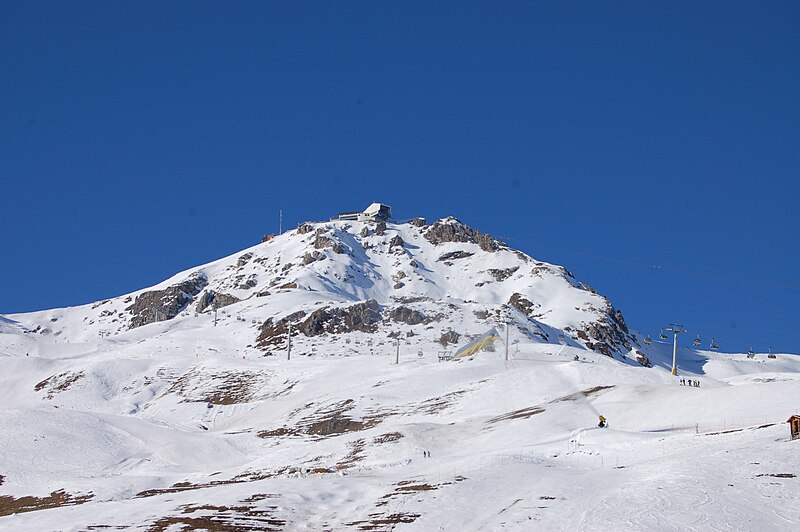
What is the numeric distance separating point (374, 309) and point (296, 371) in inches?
2407

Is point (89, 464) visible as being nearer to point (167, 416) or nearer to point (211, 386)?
point (167, 416)

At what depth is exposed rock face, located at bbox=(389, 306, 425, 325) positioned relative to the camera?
175875 millimetres

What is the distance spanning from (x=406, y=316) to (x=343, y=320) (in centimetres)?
1292

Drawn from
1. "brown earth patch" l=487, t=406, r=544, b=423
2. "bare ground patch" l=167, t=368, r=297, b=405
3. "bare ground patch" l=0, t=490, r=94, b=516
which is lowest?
"bare ground patch" l=0, t=490, r=94, b=516

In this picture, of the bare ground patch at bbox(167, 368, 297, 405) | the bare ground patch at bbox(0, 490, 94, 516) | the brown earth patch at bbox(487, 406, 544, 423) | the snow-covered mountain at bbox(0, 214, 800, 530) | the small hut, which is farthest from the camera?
the bare ground patch at bbox(167, 368, 297, 405)

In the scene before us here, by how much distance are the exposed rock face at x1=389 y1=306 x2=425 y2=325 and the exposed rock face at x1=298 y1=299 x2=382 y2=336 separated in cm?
305

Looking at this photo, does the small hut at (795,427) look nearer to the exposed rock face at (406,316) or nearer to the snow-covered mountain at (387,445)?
the snow-covered mountain at (387,445)

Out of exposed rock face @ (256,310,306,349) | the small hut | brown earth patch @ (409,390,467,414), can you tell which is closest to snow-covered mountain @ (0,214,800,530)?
brown earth patch @ (409,390,467,414)

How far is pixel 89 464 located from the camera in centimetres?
6506

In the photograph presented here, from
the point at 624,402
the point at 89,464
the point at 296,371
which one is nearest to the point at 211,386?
the point at 296,371

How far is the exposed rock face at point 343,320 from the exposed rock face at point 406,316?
3047 millimetres

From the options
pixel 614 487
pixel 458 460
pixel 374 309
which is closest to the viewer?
pixel 614 487

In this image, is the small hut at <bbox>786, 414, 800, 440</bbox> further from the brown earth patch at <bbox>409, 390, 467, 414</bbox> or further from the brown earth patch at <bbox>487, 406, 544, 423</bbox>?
the brown earth patch at <bbox>409, 390, 467, 414</bbox>

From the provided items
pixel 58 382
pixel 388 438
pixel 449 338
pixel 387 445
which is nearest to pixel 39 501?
pixel 387 445
